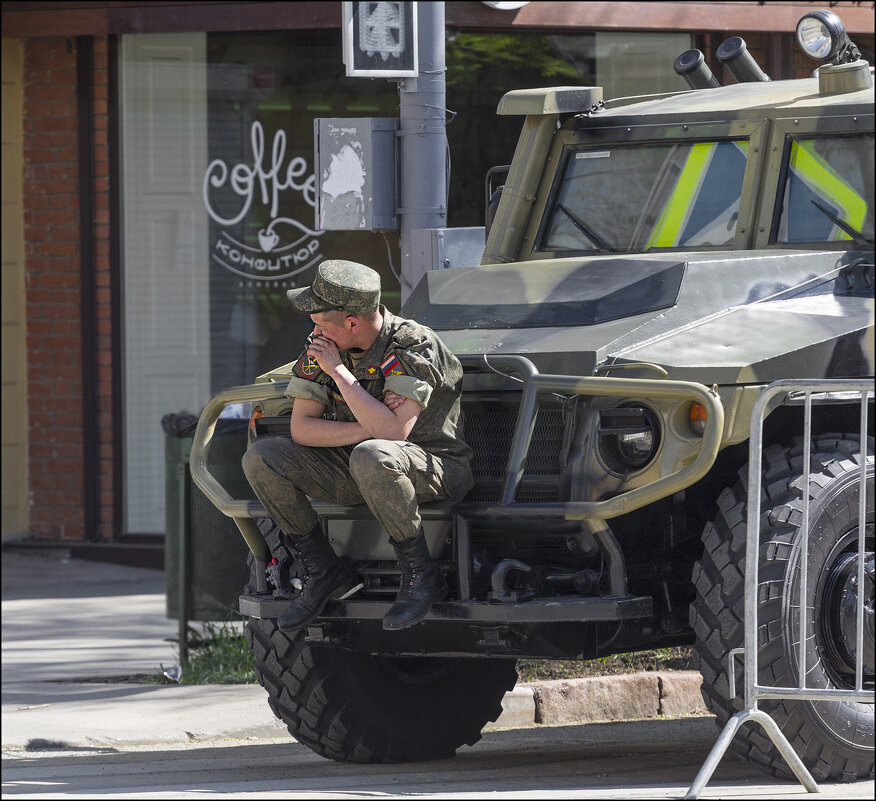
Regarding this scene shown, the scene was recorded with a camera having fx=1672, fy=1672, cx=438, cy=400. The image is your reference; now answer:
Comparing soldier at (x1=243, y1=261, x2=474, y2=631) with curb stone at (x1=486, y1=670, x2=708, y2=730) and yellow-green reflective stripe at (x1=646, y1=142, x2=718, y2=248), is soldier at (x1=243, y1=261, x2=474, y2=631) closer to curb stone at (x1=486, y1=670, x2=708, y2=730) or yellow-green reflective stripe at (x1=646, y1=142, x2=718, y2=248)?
yellow-green reflective stripe at (x1=646, y1=142, x2=718, y2=248)

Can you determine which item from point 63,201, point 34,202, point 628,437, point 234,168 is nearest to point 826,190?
point 628,437

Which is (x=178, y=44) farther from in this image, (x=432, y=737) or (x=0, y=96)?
(x=432, y=737)

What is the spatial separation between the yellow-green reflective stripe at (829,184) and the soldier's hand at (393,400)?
6.22ft

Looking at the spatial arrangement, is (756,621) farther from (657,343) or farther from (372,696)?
(372,696)

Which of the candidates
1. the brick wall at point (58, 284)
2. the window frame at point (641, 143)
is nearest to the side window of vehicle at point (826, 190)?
the window frame at point (641, 143)

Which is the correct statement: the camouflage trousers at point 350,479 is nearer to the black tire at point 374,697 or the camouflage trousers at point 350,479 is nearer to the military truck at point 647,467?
the military truck at point 647,467

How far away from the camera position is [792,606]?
4938mm

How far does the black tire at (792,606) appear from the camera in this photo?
4922 millimetres

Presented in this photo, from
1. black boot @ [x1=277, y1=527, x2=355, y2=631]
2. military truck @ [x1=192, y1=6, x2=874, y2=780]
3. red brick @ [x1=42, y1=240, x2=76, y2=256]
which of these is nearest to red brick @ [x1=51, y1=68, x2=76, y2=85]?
red brick @ [x1=42, y1=240, x2=76, y2=256]

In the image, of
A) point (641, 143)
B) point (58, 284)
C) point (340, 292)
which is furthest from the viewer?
point (58, 284)

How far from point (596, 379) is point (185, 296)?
7.07 metres

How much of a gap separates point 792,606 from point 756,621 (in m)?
0.22

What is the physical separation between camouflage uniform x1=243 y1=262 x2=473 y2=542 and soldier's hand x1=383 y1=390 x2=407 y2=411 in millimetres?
20

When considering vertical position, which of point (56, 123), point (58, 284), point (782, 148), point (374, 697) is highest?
point (56, 123)
